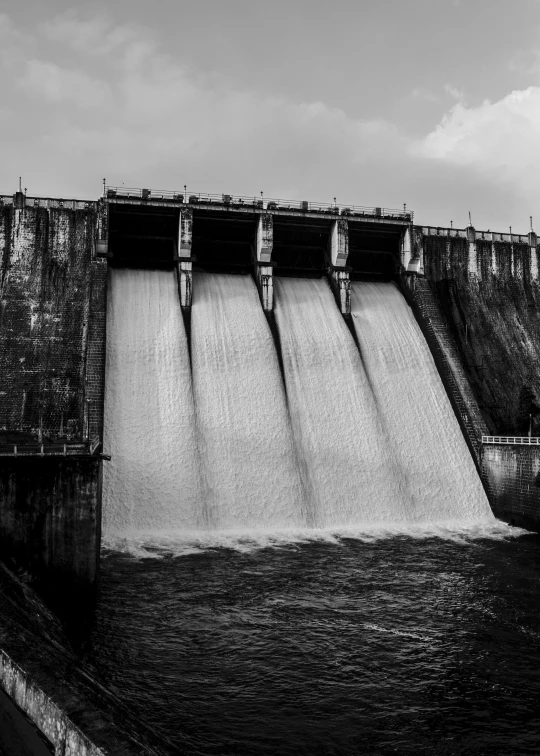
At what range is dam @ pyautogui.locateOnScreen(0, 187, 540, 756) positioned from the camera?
2681 centimetres

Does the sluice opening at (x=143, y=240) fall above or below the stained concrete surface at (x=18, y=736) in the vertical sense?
above

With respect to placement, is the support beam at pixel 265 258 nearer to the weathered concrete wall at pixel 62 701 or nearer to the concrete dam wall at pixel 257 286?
the concrete dam wall at pixel 257 286

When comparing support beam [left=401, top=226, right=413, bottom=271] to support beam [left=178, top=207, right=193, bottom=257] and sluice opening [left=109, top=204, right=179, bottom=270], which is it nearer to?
support beam [left=178, top=207, right=193, bottom=257]

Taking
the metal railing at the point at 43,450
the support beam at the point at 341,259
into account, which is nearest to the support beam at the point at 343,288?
the support beam at the point at 341,259

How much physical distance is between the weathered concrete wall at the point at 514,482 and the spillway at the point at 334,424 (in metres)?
4.27

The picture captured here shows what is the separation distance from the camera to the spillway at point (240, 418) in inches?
1086

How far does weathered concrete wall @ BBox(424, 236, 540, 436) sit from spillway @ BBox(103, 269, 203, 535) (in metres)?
→ 17.5

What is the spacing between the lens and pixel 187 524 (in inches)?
1037

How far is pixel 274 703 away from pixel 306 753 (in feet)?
5.73

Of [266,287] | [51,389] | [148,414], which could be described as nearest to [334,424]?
[148,414]

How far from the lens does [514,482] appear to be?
29.1 m

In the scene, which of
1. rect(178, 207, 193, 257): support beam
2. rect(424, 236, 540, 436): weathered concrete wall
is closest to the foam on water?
rect(424, 236, 540, 436): weathered concrete wall

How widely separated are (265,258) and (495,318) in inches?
625

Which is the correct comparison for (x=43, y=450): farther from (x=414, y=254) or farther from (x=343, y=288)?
(x=414, y=254)
